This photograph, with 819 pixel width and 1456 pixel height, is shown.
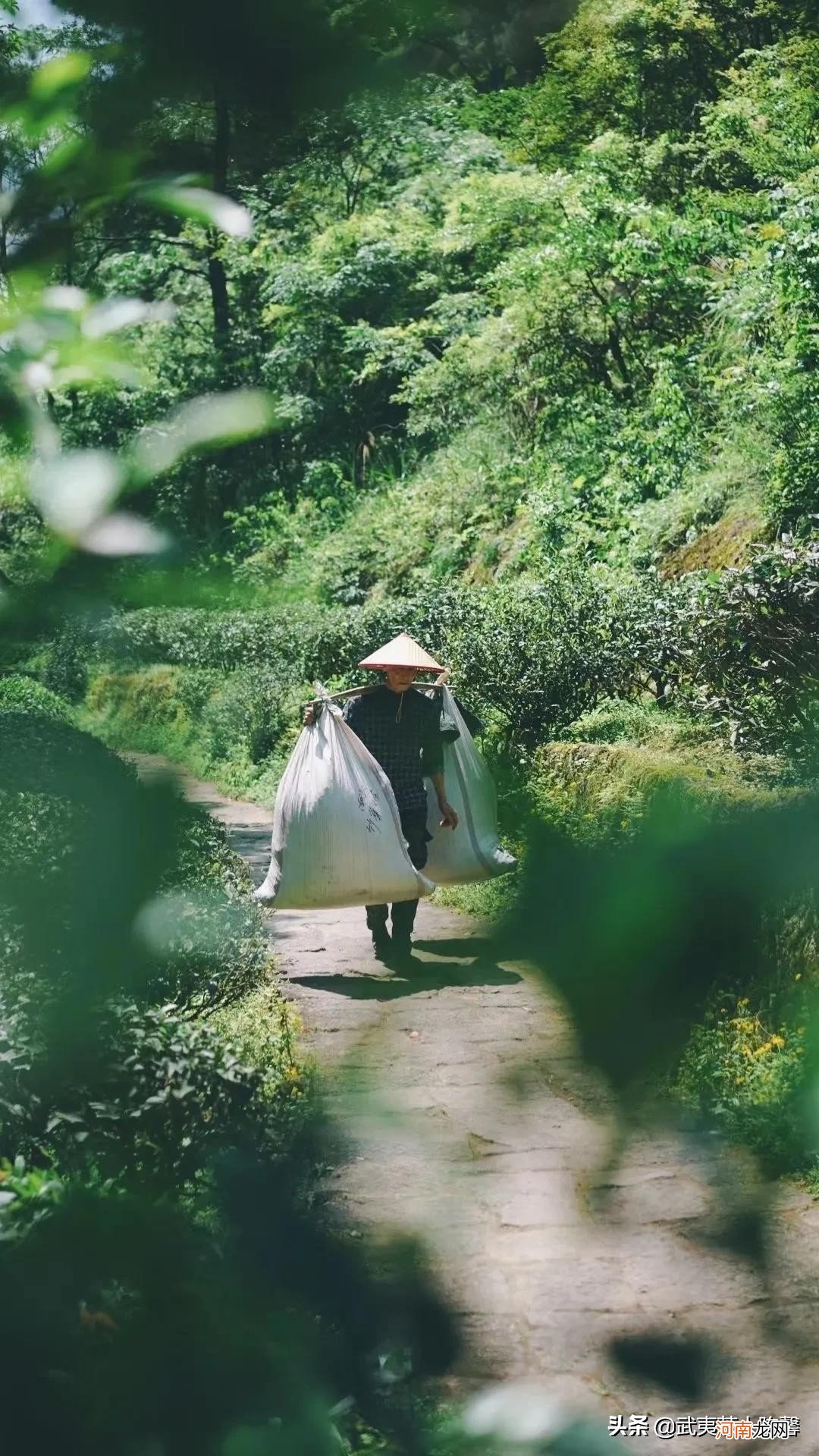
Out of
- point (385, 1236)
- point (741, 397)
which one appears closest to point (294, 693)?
point (741, 397)

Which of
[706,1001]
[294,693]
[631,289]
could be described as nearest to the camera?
[706,1001]

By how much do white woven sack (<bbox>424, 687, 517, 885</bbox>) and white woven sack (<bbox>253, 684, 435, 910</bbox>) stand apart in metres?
0.46

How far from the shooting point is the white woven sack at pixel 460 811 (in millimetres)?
7707

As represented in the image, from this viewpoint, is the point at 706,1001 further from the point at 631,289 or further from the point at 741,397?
the point at 631,289

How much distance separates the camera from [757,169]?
15.9 m

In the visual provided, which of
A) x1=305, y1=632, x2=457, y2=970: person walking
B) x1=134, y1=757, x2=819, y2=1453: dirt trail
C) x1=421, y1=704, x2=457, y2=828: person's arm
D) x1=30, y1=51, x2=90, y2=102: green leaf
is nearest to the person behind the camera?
x1=30, y1=51, x2=90, y2=102: green leaf

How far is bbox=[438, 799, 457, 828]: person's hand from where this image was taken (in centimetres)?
768

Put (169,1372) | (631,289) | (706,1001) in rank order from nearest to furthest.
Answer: (169,1372)
(706,1001)
(631,289)

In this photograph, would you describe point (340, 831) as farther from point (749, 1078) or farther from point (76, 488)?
point (76, 488)

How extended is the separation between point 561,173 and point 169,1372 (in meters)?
18.3


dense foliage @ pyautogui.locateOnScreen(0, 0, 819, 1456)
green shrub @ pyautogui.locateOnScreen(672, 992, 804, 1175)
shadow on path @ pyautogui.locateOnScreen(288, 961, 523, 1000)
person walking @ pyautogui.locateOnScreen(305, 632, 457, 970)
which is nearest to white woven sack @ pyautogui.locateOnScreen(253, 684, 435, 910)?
person walking @ pyautogui.locateOnScreen(305, 632, 457, 970)

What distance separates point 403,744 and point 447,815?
1.50 feet

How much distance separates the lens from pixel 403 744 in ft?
24.9

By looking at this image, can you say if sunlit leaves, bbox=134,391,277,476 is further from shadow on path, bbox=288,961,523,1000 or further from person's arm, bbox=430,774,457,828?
person's arm, bbox=430,774,457,828
